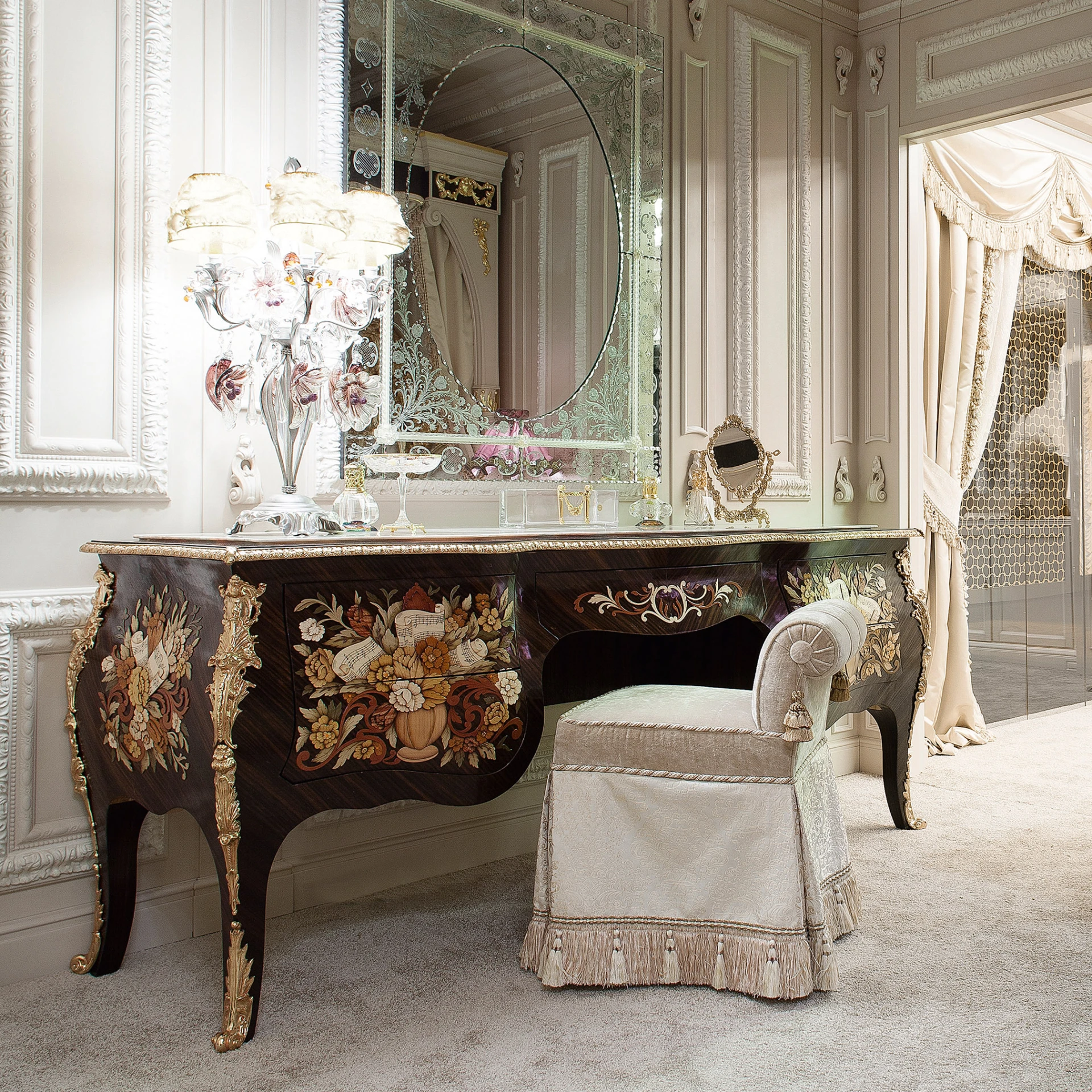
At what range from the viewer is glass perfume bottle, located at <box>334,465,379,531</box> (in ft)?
7.52

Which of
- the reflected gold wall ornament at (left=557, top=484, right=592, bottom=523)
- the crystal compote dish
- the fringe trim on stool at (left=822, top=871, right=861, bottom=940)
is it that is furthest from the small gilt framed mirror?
the fringe trim on stool at (left=822, top=871, right=861, bottom=940)

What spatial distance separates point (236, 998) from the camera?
1.85m

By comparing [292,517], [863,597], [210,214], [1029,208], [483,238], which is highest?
[1029,208]

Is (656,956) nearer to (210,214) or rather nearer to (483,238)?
(210,214)

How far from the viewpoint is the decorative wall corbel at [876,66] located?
394cm

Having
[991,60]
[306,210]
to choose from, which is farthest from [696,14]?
[306,210]

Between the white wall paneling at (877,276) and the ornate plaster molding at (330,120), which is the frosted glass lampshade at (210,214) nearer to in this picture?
the ornate plaster molding at (330,120)

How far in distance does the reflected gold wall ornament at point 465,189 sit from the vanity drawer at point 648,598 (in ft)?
3.87

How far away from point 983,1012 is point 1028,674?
311 centimetres

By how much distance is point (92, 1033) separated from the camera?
6.29ft

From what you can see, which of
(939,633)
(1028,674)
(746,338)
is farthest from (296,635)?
(1028,674)

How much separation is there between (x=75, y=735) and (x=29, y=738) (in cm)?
10

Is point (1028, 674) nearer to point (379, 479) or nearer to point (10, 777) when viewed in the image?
point (379, 479)

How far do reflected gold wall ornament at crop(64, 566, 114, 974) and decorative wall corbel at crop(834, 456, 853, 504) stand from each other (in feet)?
8.82
